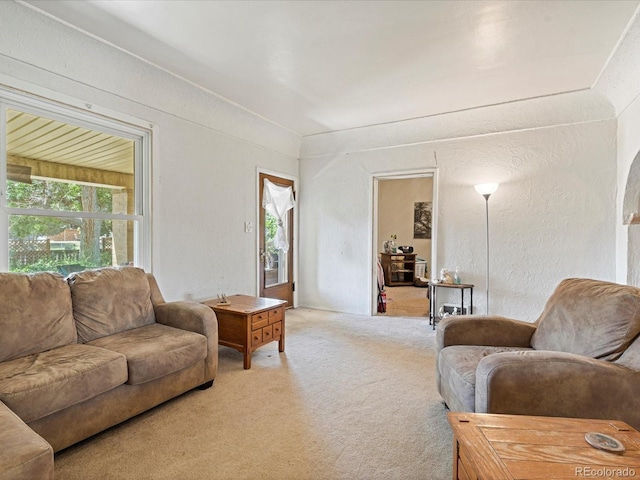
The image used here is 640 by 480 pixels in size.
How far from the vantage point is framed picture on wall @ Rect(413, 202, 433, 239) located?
28.2 feet

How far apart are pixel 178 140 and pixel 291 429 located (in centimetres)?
297

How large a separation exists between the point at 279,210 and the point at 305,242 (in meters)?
0.76

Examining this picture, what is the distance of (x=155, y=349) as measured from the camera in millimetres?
2227

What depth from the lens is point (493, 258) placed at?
431cm

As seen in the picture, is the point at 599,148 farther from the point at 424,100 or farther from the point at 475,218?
the point at 424,100

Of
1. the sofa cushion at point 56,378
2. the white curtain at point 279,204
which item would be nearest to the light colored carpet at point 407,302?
the white curtain at point 279,204

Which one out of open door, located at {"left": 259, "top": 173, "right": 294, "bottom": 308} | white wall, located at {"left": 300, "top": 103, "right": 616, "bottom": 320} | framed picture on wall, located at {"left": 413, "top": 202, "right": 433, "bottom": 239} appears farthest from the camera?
framed picture on wall, located at {"left": 413, "top": 202, "right": 433, "bottom": 239}

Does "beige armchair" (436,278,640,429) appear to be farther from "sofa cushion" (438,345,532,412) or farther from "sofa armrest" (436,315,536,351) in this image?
"sofa armrest" (436,315,536,351)

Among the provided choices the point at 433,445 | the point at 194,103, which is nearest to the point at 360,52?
the point at 194,103

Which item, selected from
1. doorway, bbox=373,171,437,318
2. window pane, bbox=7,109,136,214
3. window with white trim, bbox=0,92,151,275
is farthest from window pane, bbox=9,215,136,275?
doorway, bbox=373,171,437,318

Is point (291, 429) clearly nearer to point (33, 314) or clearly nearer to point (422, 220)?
point (33, 314)

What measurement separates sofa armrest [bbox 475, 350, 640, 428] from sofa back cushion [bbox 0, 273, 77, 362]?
258cm
